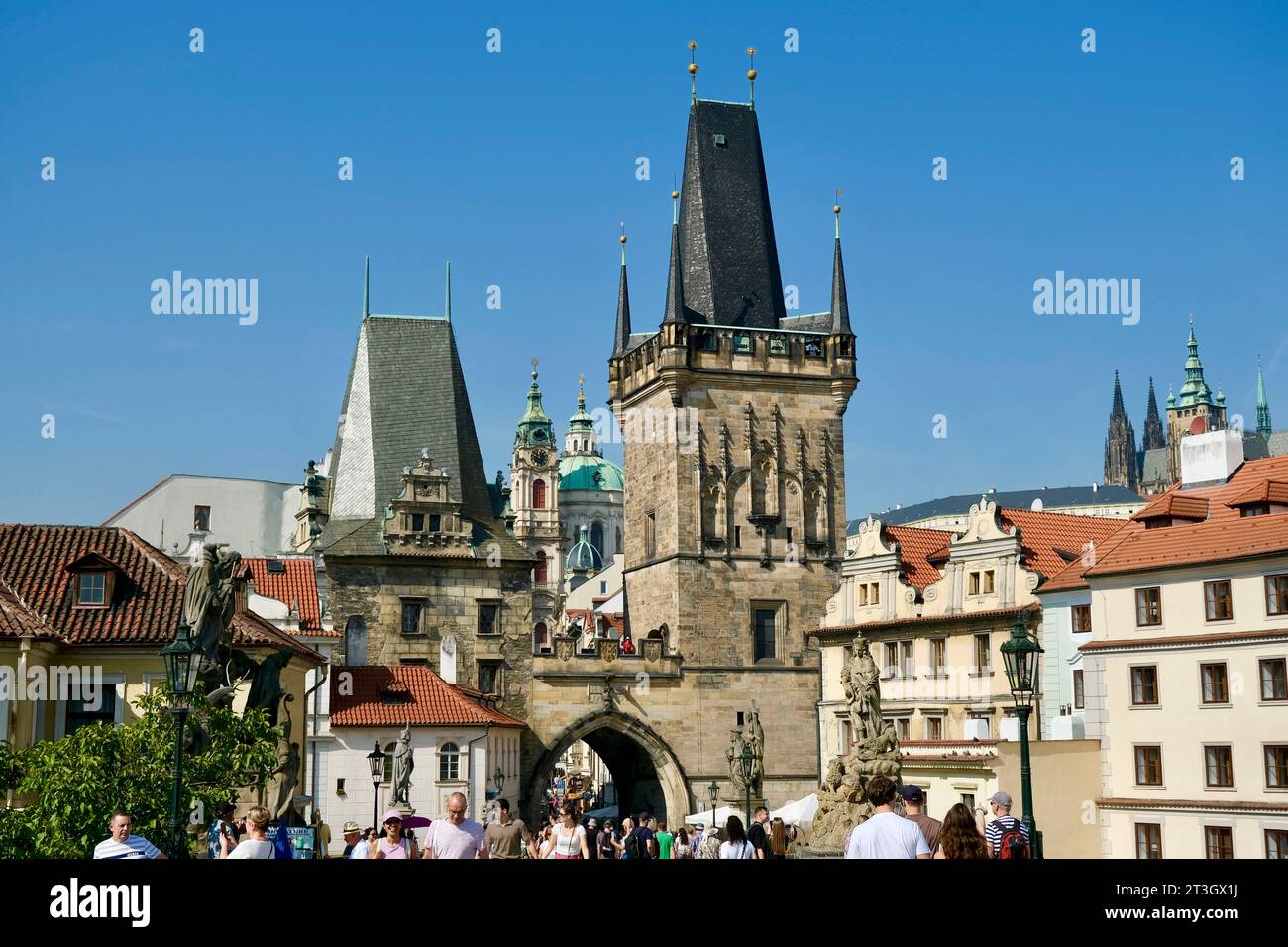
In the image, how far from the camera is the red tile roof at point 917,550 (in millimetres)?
48156

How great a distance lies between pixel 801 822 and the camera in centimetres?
4216

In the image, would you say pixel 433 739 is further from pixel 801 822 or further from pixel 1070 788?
pixel 1070 788

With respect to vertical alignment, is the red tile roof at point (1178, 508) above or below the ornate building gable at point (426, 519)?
below

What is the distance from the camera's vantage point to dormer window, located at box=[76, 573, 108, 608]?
110 ft

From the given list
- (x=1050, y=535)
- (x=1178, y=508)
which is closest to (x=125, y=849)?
(x=1178, y=508)

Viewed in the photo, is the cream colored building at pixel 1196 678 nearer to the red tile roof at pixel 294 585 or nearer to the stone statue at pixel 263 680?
the stone statue at pixel 263 680

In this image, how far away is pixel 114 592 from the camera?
33.8m

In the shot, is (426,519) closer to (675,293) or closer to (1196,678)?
(675,293)

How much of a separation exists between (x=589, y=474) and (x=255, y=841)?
7035 inches

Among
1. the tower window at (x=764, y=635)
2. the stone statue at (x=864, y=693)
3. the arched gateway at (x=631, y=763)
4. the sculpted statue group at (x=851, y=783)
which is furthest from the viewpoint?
the tower window at (x=764, y=635)

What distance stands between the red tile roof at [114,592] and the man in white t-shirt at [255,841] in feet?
64.8

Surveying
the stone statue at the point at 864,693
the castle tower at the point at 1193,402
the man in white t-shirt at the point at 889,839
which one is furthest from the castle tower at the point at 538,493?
the man in white t-shirt at the point at 889,839

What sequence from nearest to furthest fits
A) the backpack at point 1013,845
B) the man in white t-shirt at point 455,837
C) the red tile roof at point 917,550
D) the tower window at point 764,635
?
the backpack at point 1013,845 < the man in white t-shirt at point 455,837 < the red tile roof at point 917,550 < the tower window at point 764,635

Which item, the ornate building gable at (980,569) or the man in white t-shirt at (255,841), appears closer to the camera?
the man in white t-shirt at (255,841)
